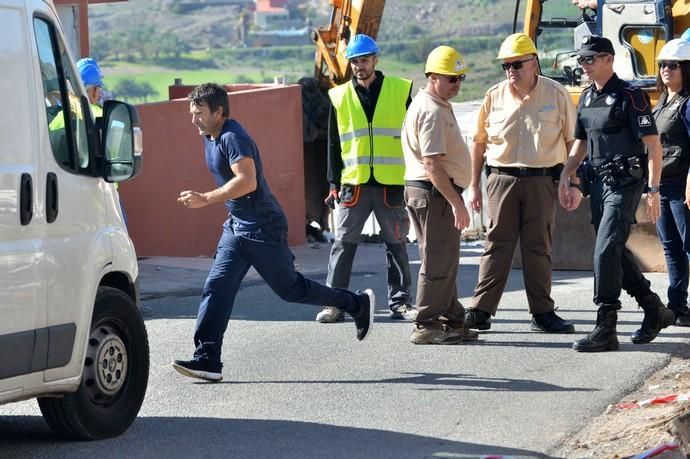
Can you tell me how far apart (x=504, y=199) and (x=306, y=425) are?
3.08m

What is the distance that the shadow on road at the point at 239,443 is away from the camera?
268 inches

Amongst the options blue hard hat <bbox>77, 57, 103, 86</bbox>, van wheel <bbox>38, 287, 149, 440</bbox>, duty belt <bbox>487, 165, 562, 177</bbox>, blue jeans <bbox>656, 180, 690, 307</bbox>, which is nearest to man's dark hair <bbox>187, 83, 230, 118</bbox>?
van wheel <bbox>38, 287, 149, 440</bbox>

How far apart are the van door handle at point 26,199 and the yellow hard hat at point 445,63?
3.71 meters

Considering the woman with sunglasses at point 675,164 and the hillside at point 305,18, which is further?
the hillside at point 305,18

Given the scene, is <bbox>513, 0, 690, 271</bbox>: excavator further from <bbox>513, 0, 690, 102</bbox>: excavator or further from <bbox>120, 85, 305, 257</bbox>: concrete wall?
<bbox>120, 85, 305, 257</bbox>: concrete wall

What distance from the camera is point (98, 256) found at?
6.95 m

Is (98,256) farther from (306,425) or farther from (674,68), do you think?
(674,68)

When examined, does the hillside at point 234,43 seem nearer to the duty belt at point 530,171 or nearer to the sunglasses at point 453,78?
the duty belt at point 530,171

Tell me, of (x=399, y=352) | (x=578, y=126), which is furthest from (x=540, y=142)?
(x=399, y=352)

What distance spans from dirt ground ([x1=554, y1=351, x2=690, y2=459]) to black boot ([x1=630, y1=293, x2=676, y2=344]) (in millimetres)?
1256

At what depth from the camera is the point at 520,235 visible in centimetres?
1012

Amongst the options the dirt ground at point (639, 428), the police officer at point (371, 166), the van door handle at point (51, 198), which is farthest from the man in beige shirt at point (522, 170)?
the van door handle at point (51, 198)

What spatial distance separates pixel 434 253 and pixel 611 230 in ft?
3.82

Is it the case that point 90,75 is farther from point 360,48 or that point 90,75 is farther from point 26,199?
point 26,199
